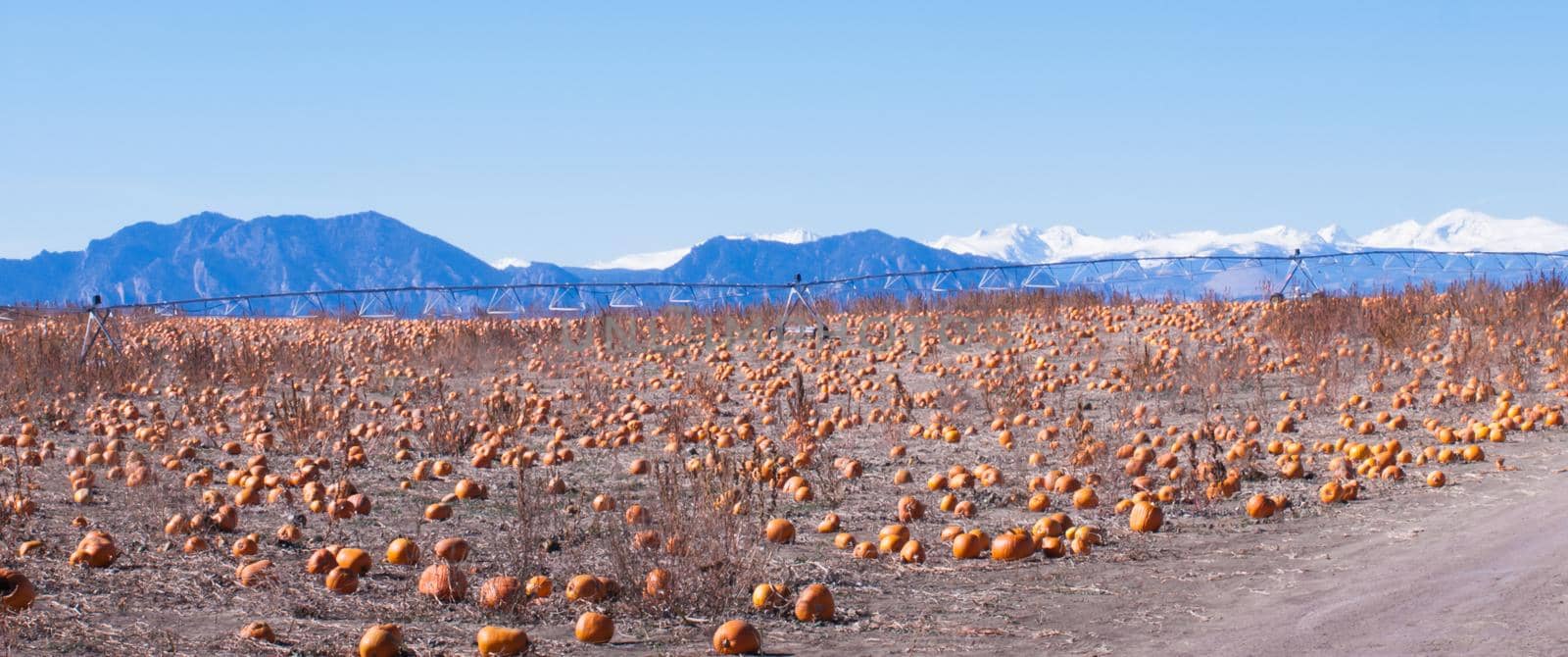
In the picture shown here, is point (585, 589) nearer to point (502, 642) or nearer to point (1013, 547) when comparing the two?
point (502, 642)

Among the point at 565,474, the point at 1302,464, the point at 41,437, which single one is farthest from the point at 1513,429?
the point at 41,437

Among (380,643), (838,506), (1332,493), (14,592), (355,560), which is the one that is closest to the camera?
(380,643)

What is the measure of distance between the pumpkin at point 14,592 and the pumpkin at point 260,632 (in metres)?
0.92

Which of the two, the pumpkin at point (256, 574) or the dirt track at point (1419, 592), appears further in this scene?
the pumpkin at point (256, 574)

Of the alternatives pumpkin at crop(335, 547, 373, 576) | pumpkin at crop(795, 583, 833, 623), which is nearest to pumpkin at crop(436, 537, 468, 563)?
pumpkin at crop(335, 547, 373, 576)

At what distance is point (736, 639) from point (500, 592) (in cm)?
107

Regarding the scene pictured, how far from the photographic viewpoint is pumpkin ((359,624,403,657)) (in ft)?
15.2

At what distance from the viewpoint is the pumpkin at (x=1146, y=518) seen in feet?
23.1

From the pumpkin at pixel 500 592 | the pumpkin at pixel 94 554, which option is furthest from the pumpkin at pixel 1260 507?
the pumpkin at pixel 94 554

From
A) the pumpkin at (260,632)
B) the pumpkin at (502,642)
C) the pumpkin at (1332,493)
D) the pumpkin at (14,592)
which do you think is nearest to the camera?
the pumpkin at (502,642)

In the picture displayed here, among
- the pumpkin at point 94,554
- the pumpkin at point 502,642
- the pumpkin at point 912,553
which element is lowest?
the pumpkin at point 912,553

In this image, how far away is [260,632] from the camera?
492cm

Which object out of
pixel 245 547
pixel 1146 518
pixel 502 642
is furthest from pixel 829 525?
pixel 245 547

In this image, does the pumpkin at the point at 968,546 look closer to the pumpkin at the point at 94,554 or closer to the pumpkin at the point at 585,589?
the pumpkin at the point at 585,589
